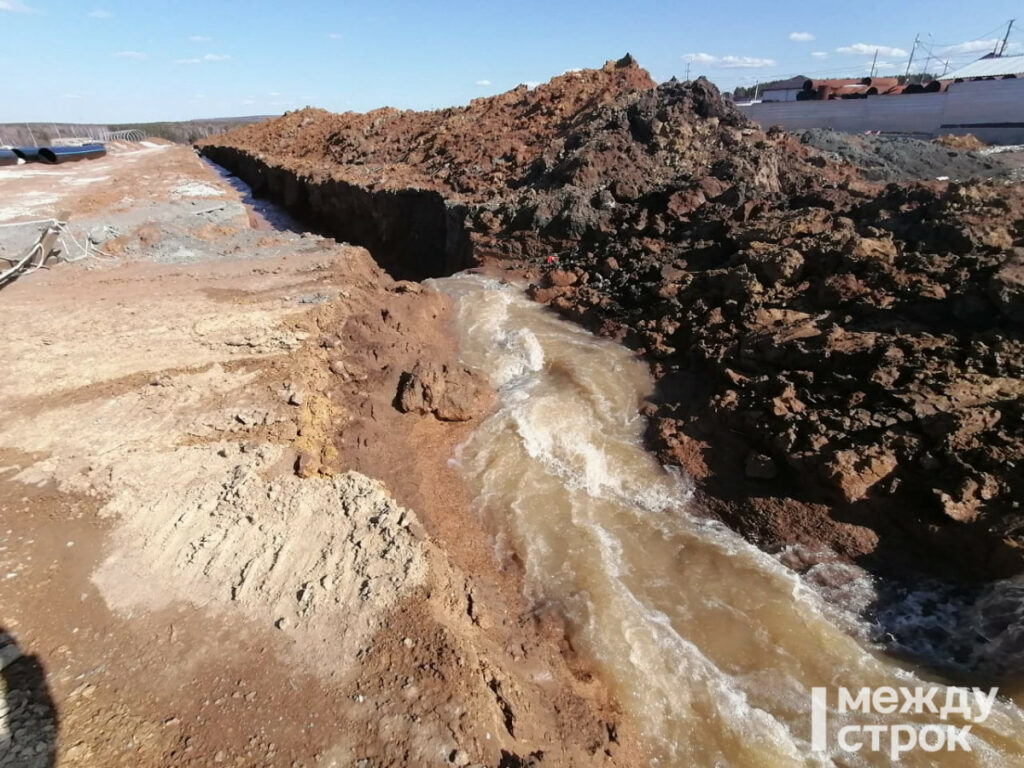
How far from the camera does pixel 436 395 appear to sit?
7871 mm

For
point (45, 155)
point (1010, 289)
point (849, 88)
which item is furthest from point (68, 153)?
point (849, 88)

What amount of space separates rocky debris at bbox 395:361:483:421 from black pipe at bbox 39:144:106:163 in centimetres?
3020

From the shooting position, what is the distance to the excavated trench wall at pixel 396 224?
15102mm

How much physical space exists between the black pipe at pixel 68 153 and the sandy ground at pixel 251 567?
24237 mm

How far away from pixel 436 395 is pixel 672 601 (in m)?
4.20

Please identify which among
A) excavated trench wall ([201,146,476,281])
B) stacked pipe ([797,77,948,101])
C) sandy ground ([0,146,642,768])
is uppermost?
stacked pipe ([797,77,948,101])

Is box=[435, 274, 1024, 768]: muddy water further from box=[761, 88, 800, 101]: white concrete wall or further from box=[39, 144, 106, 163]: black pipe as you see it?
box=[761, 88, 800, 101]: white concrete wall

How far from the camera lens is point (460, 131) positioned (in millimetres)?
20719

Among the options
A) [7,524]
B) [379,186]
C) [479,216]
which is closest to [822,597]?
[7,524]

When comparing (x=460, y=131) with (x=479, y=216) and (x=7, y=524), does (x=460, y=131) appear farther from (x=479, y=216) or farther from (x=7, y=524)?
(x=7, y=524)

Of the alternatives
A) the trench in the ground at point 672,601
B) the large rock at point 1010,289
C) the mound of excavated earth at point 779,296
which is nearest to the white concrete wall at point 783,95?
the mound of excavated earth at point 779,296

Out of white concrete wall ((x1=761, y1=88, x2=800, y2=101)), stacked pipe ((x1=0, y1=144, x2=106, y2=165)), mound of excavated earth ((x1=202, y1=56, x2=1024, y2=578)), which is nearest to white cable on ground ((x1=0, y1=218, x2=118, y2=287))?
mound of excavated earth ((x1=202, y1=56, x2=1024, y2=578))

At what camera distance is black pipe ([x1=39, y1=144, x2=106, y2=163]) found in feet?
87.3

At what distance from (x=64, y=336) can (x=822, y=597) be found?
1111 centimetres
